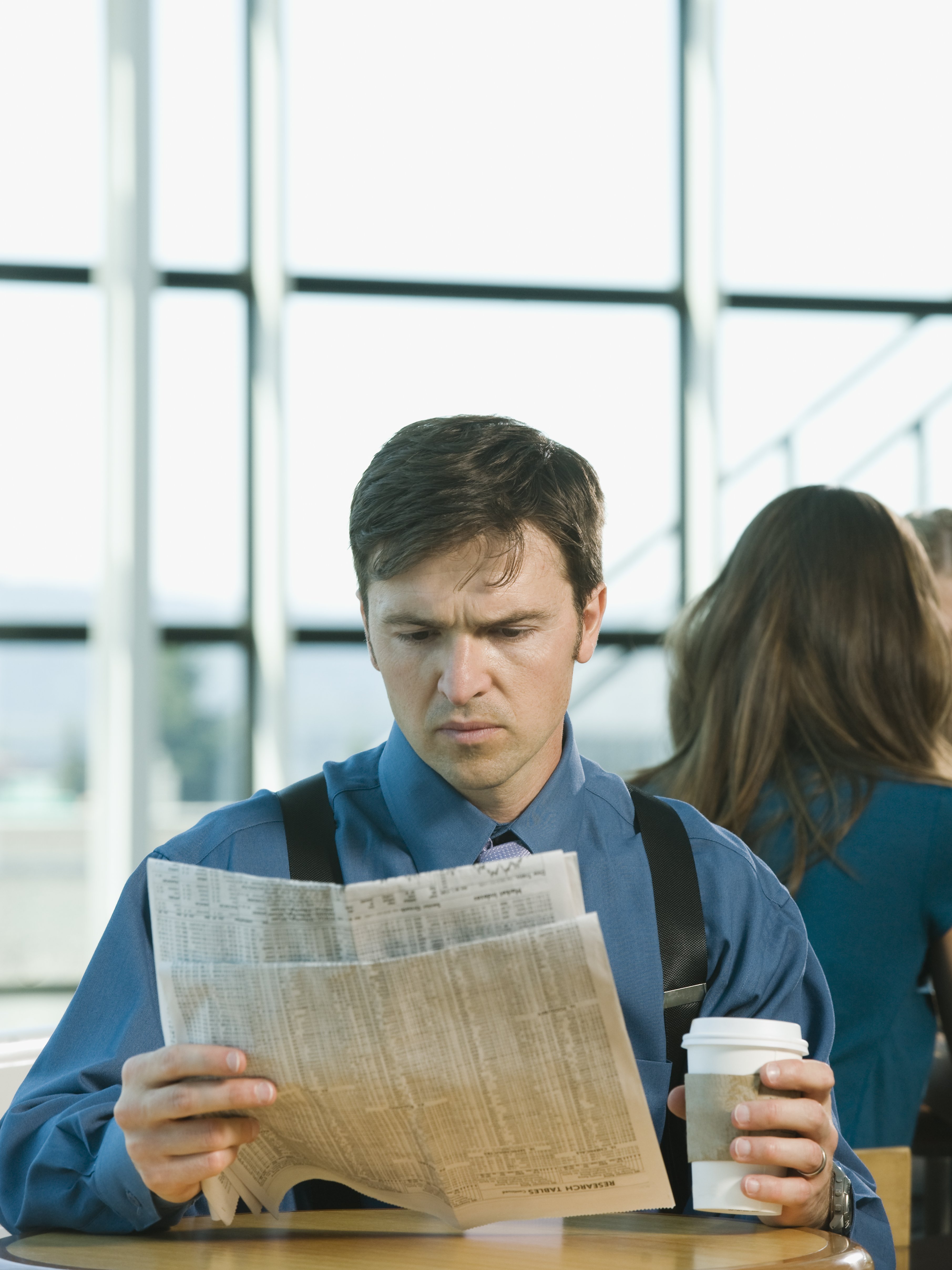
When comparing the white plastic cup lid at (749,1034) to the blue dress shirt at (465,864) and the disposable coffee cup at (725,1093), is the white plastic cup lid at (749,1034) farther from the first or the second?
the blue dress shirt at (465,864)

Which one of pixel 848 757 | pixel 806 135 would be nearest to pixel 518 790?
pixel 848 757

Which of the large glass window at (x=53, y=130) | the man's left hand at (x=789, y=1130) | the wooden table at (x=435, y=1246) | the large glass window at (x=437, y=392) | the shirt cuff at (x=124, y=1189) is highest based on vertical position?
the large glass window at (x=53, y=130)

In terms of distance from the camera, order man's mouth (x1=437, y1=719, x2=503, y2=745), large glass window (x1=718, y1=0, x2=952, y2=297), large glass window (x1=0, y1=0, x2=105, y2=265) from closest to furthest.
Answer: man's mouth (x1=437, y1=719, x2=503, y2=745)
large glass window (x1=0, y1=0, x2=105, y2=265)
large glass window (x1=718, y1=0, x2=952, y2=297)

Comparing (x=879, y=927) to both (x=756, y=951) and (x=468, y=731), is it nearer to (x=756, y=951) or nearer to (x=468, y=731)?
(x=756, y=951)

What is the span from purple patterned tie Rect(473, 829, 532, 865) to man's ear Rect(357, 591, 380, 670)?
0.19 m

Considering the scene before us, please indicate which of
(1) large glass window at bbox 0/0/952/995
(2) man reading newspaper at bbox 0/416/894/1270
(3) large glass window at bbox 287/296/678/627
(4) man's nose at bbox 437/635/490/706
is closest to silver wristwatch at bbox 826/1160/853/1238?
(2) man reading newspaper at bbox 0/416/894/1270

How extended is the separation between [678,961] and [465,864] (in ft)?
0.67

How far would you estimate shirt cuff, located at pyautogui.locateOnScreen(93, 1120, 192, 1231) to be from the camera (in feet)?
3.01

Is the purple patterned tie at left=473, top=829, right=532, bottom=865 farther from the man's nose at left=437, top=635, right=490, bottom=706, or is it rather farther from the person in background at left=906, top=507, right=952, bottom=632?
the person in background at left=906, top=507, right=952, bottom=632

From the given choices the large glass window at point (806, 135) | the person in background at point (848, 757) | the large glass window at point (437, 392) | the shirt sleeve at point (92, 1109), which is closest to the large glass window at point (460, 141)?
the large glass window at point (437, 392)

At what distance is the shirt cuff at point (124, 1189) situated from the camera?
92 cm

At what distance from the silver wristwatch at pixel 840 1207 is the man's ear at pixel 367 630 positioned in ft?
1.78

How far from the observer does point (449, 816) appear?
1169 mm

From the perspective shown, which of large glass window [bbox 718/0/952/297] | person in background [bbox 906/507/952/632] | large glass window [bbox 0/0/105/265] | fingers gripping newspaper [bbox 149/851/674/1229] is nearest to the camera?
fingers gripping newspaper [bbox 149/851/674/1229]
